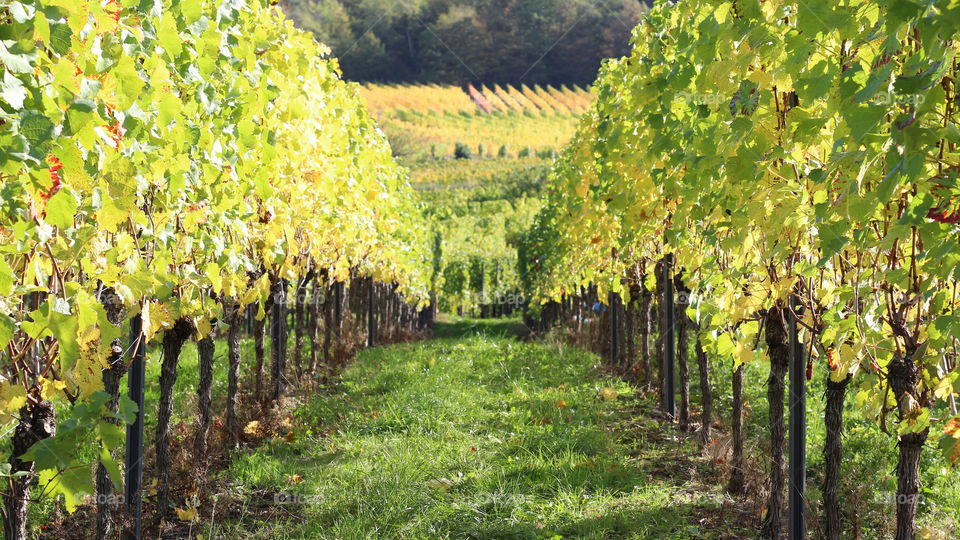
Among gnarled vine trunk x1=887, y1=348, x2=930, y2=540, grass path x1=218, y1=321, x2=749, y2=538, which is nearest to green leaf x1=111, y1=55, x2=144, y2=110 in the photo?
gnarled vine trunk x1=887, y1=348, x2=930, y2=540

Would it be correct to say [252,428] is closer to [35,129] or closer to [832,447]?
[832,447]

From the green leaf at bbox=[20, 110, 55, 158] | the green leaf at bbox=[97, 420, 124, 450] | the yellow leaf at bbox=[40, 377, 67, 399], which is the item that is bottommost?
the green leaf at bbox=[97, 420, 124, 450]

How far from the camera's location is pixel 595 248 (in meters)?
8.95

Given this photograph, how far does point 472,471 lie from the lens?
210 inches

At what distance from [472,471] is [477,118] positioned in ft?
277

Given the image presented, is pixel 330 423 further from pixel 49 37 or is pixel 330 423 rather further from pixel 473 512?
pixel 49 37

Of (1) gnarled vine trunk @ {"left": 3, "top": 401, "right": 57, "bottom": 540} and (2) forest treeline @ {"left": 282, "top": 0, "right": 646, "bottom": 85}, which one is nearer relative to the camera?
(1) gnarled vine trunk @ {"left": 3, "top": 401, "right": 57, "bottom": 540}

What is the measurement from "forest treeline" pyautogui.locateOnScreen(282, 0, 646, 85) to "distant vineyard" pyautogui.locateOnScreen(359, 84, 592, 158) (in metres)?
2.78

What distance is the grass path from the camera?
14.3 ft

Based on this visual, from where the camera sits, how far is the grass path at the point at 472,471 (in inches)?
172

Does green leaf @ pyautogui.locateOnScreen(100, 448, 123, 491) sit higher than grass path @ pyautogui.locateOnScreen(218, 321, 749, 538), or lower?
higher

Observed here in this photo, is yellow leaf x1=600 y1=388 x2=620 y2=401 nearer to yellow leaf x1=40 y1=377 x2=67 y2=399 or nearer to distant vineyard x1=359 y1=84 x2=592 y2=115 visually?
yellow leaf x1=40 y1=377 x2=67 y2=399

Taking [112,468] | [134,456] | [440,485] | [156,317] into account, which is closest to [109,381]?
[134,456]

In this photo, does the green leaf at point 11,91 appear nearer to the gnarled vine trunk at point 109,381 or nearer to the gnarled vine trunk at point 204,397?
the gnarled vine trunk at point 109,381
